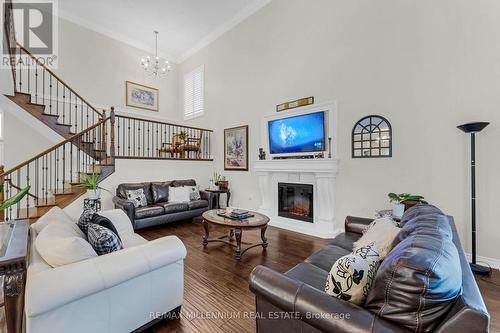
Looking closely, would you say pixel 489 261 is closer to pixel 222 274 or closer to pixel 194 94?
pixel 222 274

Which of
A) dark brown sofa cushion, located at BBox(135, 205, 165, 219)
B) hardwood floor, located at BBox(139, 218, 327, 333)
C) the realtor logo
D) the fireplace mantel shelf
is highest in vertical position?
the realtor logo

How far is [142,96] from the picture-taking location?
23.1ft

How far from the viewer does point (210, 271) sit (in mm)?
2719

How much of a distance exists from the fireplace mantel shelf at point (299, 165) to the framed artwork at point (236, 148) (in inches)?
25.1

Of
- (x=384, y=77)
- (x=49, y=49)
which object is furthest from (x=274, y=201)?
(x=49, y=49)

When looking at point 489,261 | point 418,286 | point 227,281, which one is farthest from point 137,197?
point 489,261

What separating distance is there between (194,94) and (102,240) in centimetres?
634

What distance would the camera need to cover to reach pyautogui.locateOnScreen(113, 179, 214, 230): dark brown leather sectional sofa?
420 cm

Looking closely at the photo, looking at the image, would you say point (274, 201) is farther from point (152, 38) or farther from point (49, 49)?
point (49, 49)

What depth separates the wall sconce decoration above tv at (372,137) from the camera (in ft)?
11.5

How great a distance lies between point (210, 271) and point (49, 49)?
6.68 metres

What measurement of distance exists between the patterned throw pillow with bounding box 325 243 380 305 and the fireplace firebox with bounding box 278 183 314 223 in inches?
130

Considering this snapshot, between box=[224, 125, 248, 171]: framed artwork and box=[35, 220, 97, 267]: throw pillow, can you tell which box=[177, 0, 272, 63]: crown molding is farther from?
box=[35, 220, 97, 267]: throw pillow

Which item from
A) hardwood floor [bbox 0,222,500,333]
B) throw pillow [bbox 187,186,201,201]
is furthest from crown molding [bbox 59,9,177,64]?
hardwood floor [bbox 0,222,500,333]
